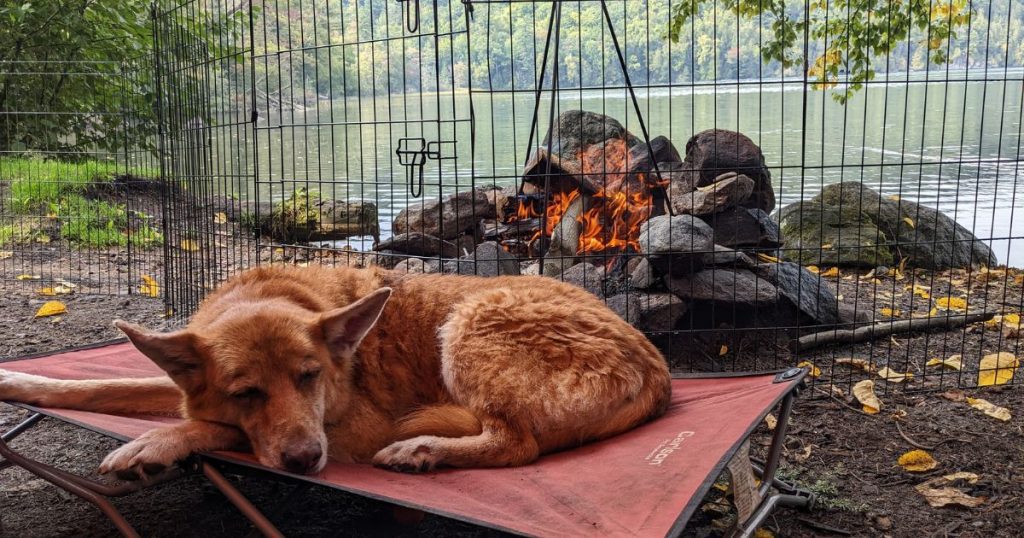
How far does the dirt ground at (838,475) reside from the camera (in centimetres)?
337

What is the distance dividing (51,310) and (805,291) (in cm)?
605

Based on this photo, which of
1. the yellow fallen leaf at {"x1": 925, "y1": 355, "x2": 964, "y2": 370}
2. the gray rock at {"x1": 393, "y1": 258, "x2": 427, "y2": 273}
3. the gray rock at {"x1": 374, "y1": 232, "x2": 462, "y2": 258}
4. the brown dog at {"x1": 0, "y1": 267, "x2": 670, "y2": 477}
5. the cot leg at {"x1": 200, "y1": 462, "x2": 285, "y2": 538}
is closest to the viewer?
the cot leg at {"x1": 200, "y1": 462, "x2": 285, "y2": 538}

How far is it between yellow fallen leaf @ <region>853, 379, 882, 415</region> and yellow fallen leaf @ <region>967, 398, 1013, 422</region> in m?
0.50

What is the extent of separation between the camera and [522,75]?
6539 millimetres

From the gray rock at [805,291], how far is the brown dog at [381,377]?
8.46ft

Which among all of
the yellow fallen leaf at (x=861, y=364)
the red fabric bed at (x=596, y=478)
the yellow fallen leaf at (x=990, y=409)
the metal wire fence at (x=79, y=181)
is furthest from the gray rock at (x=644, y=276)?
the metal wire fence at (x=79, y=181)

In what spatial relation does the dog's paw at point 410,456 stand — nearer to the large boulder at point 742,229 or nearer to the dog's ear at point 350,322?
the dog's ear at point 350,322

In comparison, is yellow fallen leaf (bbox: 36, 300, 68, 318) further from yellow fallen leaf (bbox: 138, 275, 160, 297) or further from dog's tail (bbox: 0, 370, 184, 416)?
dog's tail (bbox: 0, 370, 184, 416)

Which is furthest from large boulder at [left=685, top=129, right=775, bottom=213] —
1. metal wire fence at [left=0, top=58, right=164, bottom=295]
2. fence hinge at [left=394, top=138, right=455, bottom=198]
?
metal wire fence at [left=0, top=58, right=164, bottom=295]

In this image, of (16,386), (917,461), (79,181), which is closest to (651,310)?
(917,461)

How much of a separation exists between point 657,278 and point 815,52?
581 centimetres

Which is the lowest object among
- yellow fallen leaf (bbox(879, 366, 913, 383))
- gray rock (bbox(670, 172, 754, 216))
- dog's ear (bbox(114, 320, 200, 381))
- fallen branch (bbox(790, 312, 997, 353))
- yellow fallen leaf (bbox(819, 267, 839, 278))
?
yellow fallen leaf (bbox(879, 366, 913, 383))

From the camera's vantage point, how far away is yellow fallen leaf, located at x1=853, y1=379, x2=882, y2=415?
183 inches

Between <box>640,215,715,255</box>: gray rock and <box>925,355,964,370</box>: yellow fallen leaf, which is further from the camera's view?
<box>640,215,715,255</box>: gray rock
